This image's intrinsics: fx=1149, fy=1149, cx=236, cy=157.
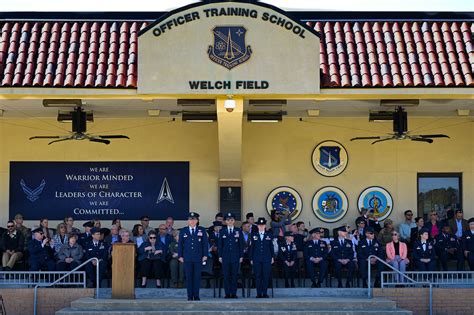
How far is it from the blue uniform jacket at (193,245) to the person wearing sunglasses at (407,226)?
5.56 meters

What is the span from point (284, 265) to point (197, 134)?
15.2ft

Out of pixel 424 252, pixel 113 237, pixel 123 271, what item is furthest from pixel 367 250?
pixel 113 237

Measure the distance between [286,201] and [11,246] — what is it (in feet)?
21.9

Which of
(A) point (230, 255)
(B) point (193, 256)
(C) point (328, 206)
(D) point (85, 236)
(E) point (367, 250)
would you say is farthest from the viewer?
(C) point (328, 206)

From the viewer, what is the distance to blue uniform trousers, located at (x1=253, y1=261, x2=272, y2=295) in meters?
23.0

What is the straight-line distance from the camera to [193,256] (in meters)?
22.5

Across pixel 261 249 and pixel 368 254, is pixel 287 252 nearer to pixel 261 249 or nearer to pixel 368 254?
pixel 261 249

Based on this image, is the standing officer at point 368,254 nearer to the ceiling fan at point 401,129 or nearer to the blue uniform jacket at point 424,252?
the blue uniform jacket at point 424,252

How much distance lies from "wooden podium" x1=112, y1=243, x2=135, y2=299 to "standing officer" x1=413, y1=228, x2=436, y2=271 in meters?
6.15

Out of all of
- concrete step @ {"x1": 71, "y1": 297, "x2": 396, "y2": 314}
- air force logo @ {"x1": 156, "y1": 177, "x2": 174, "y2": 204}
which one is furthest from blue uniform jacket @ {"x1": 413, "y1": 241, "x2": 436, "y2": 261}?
air force logo @ {"x1": 156, "y1": 177, "x2": 174, "y2": 204}

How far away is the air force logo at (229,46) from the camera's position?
2348 cm

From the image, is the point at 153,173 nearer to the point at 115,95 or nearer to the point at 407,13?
the point at 115,95


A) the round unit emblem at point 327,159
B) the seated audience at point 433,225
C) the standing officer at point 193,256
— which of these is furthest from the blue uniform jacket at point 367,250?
the standing officer at point 193,256

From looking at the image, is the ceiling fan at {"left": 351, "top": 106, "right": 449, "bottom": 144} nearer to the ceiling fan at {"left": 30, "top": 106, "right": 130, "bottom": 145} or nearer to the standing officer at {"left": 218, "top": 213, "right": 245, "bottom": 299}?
the standing officer at {"left": 218, "top": 213, "right": 245, "bottom": 299}
